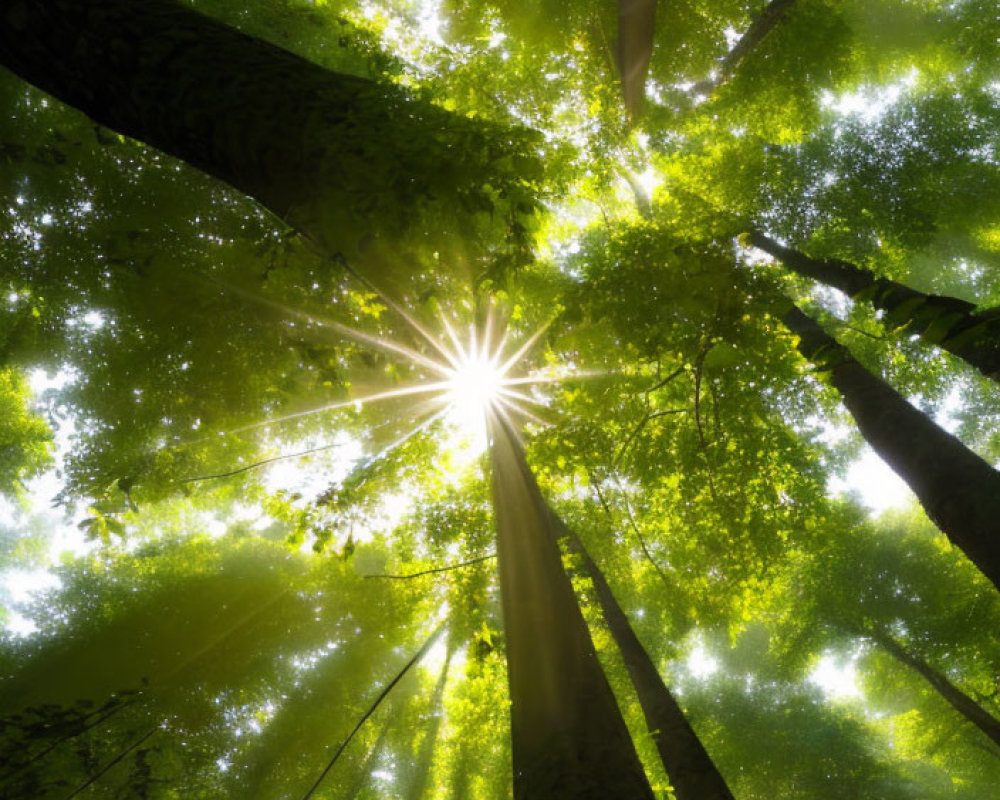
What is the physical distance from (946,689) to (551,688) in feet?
44.7

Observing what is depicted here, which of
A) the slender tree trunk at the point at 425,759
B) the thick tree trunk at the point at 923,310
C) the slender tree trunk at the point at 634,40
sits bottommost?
the thick tree trunk at the point at 923,310

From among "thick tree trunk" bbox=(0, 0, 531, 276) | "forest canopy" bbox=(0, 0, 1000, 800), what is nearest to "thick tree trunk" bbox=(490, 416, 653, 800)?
"forest canopy" bbox=(0, 0, 1000, 800)

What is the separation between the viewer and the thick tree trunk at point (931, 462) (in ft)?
9.96

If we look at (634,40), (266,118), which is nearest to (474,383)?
(266,118)

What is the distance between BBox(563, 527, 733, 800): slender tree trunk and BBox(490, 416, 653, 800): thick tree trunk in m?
1.18

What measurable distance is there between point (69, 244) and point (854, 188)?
11.2 metres

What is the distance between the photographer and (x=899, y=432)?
156 inches

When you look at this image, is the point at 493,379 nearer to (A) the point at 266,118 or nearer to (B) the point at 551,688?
(B) the point at 551,688

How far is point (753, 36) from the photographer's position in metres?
7.18

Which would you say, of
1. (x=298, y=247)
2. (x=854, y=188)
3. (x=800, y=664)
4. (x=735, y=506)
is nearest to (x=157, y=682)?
(x=298, y=247)

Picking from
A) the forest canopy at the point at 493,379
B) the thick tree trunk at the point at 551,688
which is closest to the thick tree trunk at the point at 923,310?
the forest canopy at the point at 493,379

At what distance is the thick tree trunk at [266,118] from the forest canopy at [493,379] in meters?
0.01

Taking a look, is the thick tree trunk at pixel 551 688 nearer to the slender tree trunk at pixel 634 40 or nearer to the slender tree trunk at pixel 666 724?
the slender tree trunk at pixel 666 724

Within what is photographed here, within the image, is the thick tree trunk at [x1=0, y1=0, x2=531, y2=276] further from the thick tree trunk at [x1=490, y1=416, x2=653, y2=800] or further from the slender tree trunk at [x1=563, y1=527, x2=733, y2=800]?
the slender tree trunk at [x1=563, y1=527, x2=733, y2=800]
